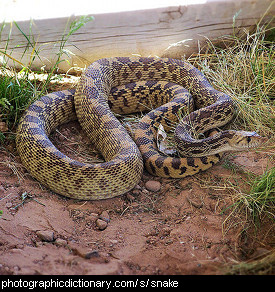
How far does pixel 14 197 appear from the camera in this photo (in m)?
4.28

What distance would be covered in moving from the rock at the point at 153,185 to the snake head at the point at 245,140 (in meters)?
1.19

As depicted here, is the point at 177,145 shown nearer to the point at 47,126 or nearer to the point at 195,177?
the point at 195,177

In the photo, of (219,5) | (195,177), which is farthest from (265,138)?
(219,5)

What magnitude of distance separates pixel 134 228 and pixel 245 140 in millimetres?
1927

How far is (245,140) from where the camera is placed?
4.67 m

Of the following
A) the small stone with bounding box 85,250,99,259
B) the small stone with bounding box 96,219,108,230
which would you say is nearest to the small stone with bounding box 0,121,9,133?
the small stone with bounding box 96,219,108,230

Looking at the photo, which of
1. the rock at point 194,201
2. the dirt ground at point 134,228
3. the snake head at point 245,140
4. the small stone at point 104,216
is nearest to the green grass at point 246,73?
the snake head at point 245,140

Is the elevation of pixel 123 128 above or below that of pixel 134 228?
above

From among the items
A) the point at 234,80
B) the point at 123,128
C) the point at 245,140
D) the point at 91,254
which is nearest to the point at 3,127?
the point at 123,128

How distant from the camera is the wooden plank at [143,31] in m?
6.27

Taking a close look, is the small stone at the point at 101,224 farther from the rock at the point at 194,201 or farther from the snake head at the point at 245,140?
the snake head at the point at 245,140

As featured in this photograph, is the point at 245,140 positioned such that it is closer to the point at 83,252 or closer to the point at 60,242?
the point at 83,252

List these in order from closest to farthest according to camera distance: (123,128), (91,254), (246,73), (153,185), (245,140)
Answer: (91,254)
(245,140)
(153,185)
(123,128)
(246,73)

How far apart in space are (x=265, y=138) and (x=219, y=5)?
9.96ft
